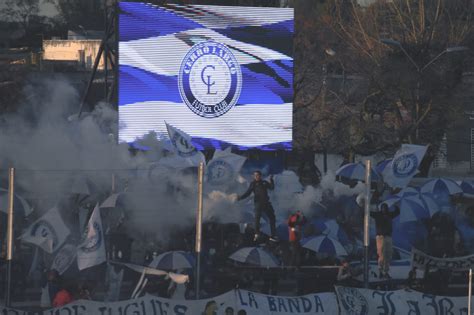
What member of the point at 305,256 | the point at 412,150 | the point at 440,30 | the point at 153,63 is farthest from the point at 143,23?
the point at 440,30

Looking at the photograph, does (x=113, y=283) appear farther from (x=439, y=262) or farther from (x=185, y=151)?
(x=185, y=151)

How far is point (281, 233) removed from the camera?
58.1ft

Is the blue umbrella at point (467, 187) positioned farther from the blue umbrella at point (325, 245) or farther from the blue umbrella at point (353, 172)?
the blue umbrella at point (325, 245)

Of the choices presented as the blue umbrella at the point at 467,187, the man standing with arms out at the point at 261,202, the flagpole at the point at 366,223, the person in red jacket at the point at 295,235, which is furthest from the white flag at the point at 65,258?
the blue umbrella at the point at 467,187

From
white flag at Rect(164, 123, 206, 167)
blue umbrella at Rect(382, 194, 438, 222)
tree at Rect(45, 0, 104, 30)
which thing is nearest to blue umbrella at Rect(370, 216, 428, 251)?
blue umbrella at Rect(382, 194, 438, 222)

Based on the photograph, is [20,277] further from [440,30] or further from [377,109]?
[440,30]

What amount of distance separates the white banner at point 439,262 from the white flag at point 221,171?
3889 mm

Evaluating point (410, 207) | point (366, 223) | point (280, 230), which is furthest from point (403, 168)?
point (366, 223)

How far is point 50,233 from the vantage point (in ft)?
48.2

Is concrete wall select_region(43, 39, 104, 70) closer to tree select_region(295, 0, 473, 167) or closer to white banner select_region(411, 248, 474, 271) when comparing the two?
tree select_region(295, 0, 473, 167)

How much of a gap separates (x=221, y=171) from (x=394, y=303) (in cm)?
585

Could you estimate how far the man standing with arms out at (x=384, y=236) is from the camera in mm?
16047

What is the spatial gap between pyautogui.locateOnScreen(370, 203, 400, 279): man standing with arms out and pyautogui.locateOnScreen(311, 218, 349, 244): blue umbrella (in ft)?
2.61

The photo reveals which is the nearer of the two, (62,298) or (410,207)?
(62,298)
